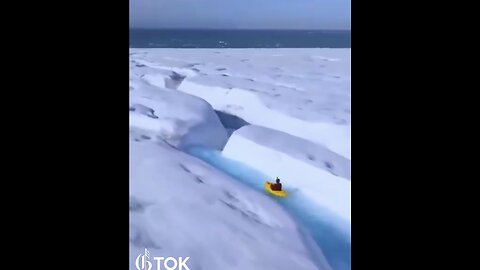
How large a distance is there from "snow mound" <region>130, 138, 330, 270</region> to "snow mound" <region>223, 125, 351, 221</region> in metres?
0.09

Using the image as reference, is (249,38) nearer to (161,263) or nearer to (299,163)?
(299,163)

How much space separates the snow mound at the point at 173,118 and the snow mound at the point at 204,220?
0.05m

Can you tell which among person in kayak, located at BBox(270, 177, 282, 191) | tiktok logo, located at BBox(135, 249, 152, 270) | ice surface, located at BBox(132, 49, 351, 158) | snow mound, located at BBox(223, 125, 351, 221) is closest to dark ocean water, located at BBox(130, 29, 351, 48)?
ice surface, located at BBox(132, 49, 351, 158)

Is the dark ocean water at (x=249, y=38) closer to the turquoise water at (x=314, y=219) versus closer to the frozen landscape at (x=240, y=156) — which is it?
the frozen landscape at (x=240, y=156)

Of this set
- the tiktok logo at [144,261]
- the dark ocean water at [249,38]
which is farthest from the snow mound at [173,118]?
the tiktok logo at [144,261]

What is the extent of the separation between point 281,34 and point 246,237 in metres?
0.58

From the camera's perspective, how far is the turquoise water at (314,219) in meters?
1.27

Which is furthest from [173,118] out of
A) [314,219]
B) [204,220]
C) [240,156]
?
[314,219]

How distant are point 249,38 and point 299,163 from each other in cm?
38

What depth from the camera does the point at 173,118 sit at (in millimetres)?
1386

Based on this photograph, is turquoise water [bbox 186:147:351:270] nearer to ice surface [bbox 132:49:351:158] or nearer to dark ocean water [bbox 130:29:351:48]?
ice surface [bbox 132:49:351:158]

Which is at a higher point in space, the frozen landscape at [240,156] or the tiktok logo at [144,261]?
the frozen landscape at [240,156]
